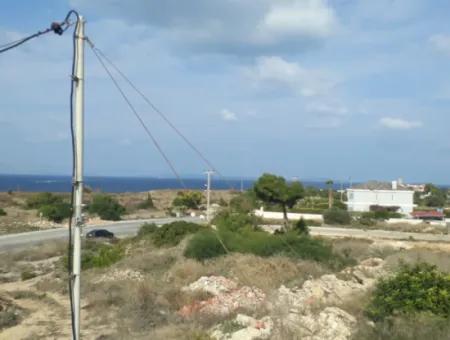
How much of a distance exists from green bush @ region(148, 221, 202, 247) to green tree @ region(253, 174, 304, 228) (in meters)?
27.7

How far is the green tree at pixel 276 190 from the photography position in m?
59.7

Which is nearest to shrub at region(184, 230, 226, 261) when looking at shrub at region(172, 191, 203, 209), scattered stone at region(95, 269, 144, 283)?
scattered stone at region(95, 269, 144, 283)

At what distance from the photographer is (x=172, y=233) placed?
103ft

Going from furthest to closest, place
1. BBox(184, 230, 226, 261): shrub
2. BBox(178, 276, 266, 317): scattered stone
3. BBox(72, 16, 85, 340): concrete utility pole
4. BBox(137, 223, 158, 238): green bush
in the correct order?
BBox(137, 223, 158, 238): green bush, BBox(184, 230, 226, 261): shrub, BBox(178, 276, 266, 317): scattered stone, BBox(72, 16, 85, 340): concrete utility pole

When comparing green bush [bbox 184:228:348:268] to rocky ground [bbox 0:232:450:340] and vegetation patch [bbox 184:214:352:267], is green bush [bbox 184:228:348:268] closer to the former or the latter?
vegetation patch [bbox 184:214:352:267]

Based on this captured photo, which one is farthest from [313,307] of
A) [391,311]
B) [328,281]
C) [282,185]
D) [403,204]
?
[403,204]

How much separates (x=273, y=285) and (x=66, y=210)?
4818 centimetres

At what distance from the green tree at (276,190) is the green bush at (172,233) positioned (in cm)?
2771

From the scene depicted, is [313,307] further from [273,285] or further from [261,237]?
[261,237]

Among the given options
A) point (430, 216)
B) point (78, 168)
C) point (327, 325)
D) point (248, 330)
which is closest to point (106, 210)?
point (430, 216)

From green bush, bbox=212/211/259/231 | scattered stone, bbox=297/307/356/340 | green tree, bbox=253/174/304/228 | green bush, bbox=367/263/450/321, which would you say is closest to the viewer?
scattered stone, bbox=297/307/356/340

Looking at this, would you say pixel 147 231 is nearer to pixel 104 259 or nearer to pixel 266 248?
pixel 104 259

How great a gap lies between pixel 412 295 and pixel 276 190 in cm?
4696

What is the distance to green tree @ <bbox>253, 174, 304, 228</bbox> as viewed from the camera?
59.7m
